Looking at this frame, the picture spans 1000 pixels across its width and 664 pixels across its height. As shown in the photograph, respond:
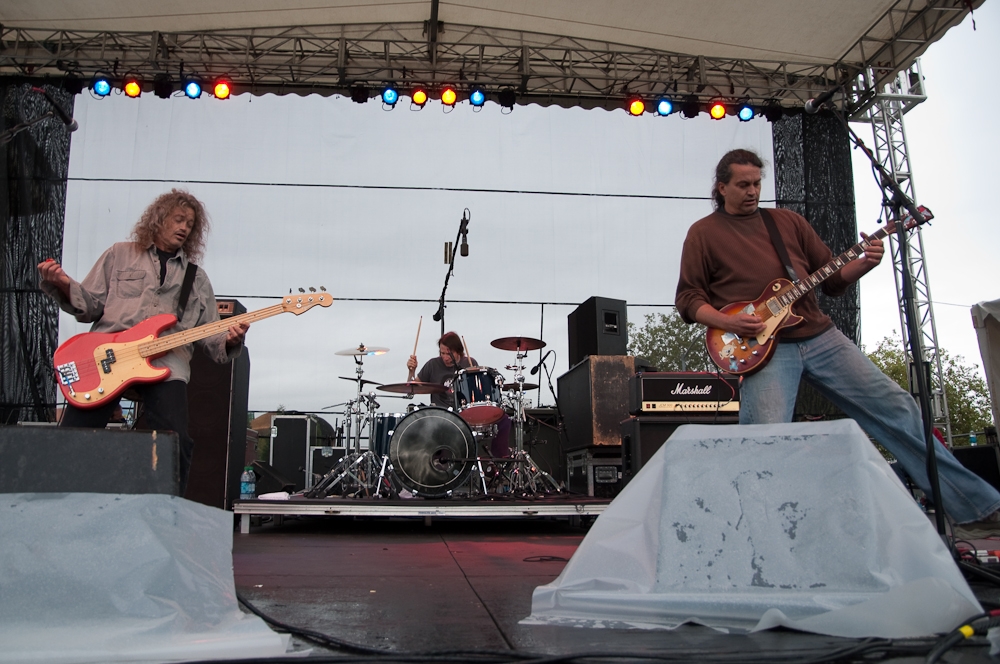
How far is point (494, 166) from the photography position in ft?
28.3

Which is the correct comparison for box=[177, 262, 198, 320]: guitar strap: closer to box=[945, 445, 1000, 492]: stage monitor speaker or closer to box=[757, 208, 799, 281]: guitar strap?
box=[757, 208, 799, 281]: guitar strap

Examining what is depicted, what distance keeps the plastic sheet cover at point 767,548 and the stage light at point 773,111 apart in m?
7.23

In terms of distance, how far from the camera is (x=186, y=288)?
303cm

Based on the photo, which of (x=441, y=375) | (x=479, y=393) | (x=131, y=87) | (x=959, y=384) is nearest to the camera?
(x=479, y=393)

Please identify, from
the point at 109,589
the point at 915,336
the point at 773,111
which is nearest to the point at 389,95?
the point at 773,111

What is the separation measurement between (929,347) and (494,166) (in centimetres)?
520

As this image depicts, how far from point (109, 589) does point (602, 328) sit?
226 inches

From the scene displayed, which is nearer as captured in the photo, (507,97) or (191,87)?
(191,87)

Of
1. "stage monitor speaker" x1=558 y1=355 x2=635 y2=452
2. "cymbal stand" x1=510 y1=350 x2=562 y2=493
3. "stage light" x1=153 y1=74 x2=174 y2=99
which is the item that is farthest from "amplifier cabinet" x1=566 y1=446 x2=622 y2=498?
"stage light" x1=153 y1=74 x2=174 y2=99

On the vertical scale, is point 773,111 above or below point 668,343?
above

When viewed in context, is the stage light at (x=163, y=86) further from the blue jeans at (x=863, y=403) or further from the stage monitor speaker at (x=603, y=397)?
the blue jeans at (x=863, y=403)

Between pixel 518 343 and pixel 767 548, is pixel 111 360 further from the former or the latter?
pixel 518 343

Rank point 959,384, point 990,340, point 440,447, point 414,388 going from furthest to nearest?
point 959,384, point 414,388, point 440,447, point 990,340

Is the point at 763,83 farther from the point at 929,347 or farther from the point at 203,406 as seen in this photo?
the point at 203,406
